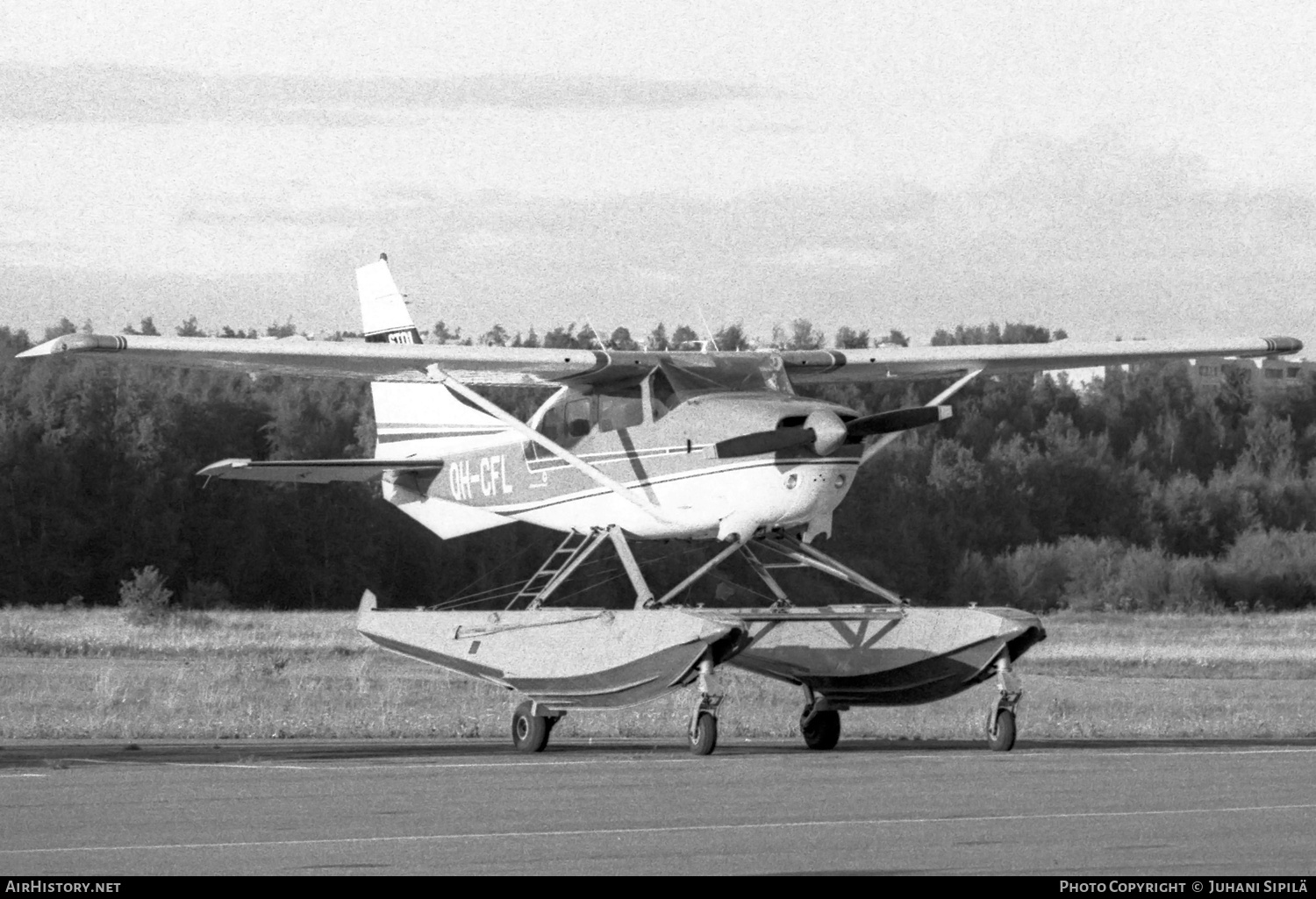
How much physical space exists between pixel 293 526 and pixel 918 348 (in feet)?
151

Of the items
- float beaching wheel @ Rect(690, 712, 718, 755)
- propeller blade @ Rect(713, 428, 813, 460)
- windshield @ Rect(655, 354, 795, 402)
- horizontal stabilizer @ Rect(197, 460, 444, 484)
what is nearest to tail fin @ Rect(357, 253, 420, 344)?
horizontal stabilizer @ Rect(197, 460, 444, 484)

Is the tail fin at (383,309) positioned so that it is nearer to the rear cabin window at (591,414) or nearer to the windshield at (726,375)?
the rear cabin window at (591,414)

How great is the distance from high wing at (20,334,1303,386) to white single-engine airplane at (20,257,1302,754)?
→ 0.07 ft

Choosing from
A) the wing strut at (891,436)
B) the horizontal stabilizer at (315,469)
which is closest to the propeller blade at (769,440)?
the wing strut at (891,436)

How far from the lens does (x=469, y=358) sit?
58.9 feet

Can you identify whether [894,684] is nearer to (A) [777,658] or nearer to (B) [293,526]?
(A) [777,658]

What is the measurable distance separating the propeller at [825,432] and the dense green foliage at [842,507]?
33.8 meters

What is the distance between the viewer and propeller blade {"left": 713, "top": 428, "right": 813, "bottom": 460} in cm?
1641

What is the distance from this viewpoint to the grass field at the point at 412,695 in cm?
1966

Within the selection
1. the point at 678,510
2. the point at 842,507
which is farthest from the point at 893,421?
the point at 842,507

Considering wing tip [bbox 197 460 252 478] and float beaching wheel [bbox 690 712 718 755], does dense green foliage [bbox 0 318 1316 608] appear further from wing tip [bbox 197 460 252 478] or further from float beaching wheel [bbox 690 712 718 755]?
float beaching wheel [bbox 690 712 718 755]

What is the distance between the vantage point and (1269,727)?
20.5 meters

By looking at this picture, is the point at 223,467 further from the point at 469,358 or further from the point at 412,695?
the point at 412,695

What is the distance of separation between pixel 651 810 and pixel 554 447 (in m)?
7.33
